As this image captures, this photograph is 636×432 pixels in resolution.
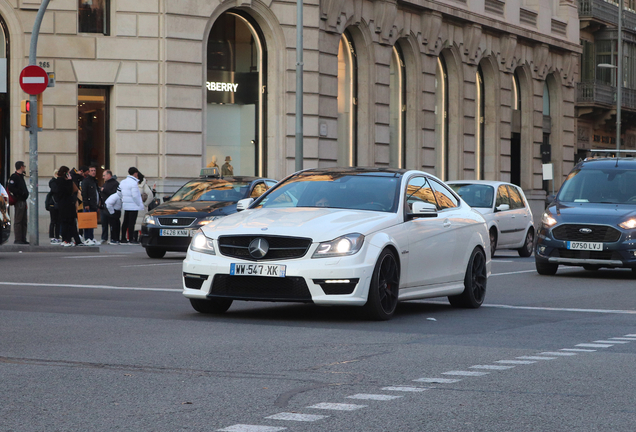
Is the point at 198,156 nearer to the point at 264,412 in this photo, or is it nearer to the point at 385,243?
the point at 385,243

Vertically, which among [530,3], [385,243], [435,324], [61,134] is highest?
[530,3]

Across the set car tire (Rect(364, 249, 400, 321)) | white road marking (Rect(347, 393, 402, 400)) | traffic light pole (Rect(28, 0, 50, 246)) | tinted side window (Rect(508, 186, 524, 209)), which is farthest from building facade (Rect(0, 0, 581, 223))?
white road marking (Rect(347, 393, 402, 400))

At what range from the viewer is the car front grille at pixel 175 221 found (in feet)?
66.2

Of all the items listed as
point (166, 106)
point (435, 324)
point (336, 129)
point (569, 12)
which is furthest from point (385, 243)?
point (569, 12)

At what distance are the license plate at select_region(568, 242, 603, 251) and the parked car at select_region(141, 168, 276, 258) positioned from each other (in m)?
5.58

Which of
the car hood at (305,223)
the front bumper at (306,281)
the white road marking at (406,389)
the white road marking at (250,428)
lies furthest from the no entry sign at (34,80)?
the white road marking at (250,428)

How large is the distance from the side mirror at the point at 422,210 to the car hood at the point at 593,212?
6867 millimetres

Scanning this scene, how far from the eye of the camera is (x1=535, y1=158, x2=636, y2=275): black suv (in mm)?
16953

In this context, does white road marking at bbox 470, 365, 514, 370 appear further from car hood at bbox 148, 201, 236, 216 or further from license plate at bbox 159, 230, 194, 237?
car hood at bbox 148, 201, 236, 216

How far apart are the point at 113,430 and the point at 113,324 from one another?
14.6 feet

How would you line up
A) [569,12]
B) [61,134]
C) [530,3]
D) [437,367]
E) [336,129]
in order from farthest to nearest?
[569,12]
[530,3]
[336,129]
[61,134]
[437,367]

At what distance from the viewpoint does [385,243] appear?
10.2m

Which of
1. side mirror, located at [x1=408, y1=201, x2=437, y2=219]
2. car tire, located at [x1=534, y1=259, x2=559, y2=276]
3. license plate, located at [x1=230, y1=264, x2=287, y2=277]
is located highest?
side mirror, located at [x1=408, y1=201, x2=437, y2=219]

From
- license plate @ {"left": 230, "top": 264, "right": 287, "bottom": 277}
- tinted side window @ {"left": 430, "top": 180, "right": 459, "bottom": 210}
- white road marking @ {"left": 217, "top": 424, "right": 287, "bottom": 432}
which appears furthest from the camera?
tinted side window @ {"left": 430, "top": 180, "right": 459, "bottom": 210}
